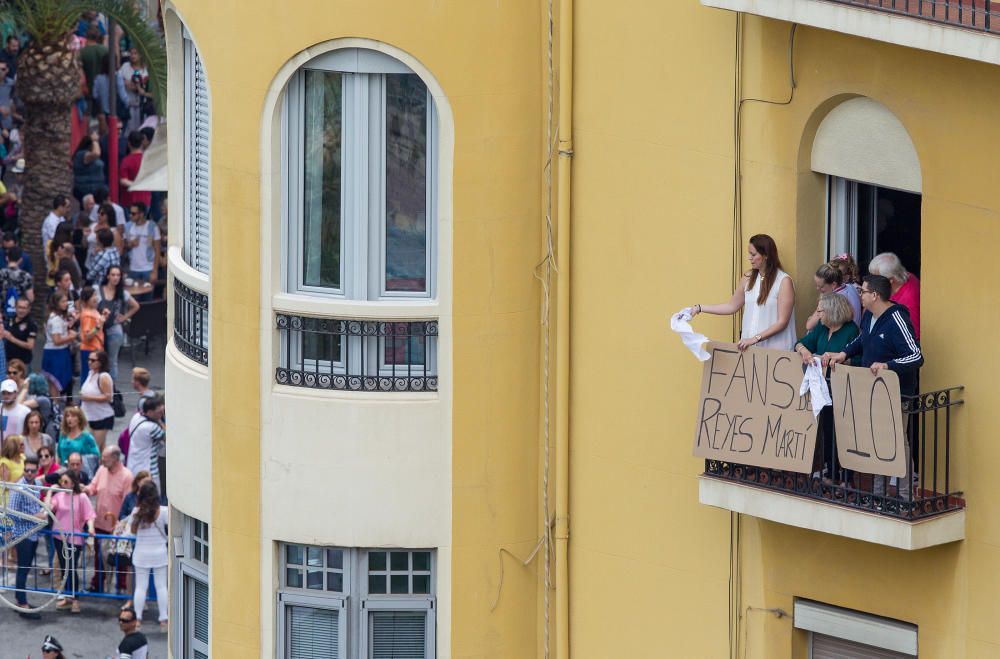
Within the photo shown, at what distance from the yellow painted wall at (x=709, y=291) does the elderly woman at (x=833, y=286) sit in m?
0.36

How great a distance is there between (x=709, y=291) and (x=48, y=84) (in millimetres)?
24649

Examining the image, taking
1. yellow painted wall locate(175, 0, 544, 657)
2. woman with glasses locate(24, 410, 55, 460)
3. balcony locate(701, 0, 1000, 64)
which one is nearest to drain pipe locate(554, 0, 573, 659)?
yellow painted wall locate(175, 0, 544, 657)

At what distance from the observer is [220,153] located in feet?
71.4

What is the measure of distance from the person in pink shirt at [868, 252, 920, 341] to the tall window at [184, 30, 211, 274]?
6.44 m

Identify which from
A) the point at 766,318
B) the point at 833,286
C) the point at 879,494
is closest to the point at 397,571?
the point at 766,318

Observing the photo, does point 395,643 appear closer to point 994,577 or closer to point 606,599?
point 606,599

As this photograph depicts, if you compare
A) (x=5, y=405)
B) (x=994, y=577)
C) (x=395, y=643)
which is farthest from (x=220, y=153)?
(x=5, y=405)

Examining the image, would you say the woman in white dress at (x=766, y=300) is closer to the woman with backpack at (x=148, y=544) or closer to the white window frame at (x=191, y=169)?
the white window frame at (x=191, y=169)

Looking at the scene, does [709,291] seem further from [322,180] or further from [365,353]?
[322,180]

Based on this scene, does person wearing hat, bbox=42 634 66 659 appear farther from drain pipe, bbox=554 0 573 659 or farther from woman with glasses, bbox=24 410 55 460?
drain pipe, bbox=554 0 573 659

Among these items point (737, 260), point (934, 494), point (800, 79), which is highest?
point (800, 79)

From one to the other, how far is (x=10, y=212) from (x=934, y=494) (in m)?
28.0

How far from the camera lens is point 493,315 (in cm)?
2147

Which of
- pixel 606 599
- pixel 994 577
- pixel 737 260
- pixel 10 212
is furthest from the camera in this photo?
pixel 10 212
